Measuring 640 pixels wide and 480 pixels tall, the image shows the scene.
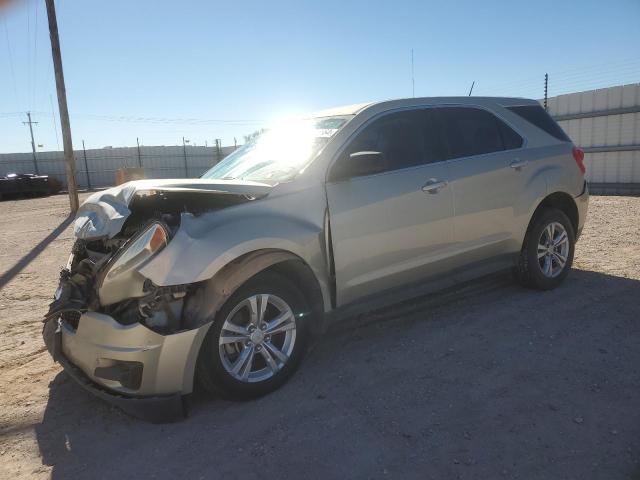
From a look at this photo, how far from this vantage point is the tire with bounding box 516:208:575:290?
473 cm

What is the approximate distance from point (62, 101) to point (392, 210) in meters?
13.2

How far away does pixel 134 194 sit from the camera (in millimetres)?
3107

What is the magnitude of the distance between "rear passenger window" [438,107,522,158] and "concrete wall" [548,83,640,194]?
11.1 m

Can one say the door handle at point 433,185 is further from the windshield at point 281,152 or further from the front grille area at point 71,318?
the front grille area at point 71,318

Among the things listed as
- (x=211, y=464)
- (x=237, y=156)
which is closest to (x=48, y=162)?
(x=237, y=156)

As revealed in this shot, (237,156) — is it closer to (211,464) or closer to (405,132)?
(405,132)

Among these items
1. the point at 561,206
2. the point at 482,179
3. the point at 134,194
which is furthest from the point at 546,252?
the point at 134,194

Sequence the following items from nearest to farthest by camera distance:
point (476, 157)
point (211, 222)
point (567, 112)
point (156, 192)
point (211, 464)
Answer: point (211, 464), point (211, 222), point (156, 192), point (476, 157), point (567, 112)

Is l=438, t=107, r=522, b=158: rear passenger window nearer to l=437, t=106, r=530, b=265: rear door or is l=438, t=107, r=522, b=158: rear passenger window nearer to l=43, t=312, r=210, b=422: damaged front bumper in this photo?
l=437, t=106, r=530, b=265: rear door

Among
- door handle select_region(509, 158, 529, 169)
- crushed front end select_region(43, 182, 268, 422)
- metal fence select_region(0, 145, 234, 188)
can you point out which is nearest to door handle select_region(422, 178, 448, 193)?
door handle select_region(509, 158, 529, 169)

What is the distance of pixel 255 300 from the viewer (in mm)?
3031

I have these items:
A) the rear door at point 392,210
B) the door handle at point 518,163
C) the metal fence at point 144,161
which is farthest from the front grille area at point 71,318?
the metal fence at point 144,161

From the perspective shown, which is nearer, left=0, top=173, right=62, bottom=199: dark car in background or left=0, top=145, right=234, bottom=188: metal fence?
left=0, top=173, right=62, bottom=199: dark car in background

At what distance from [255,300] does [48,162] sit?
34655 mm
